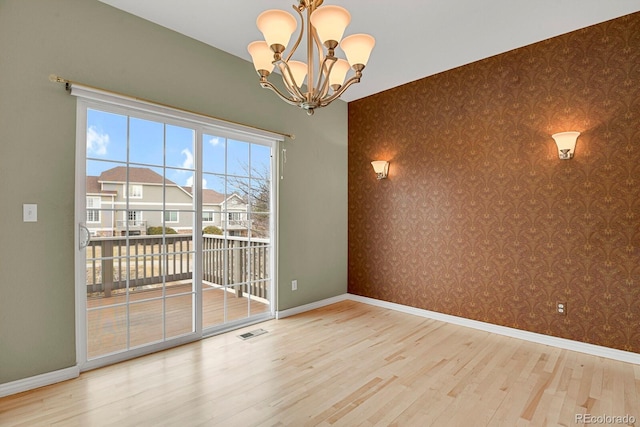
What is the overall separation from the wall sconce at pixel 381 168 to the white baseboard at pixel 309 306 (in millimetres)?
1863

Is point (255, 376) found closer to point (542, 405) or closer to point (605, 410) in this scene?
point (542, 405)

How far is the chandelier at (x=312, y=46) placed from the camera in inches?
67.9

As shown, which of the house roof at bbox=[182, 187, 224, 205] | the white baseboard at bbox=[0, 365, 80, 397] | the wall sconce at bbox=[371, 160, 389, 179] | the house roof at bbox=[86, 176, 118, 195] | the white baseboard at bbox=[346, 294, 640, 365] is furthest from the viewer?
the wall sconce at bbox=[371, 160, 389, 179]

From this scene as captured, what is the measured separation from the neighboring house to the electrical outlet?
3.42 meters

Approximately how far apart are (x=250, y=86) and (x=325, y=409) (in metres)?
3.19

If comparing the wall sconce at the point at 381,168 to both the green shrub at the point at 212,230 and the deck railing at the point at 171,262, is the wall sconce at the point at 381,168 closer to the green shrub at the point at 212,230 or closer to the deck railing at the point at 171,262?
the deck railing at the point at 171,262

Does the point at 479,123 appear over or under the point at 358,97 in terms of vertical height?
under

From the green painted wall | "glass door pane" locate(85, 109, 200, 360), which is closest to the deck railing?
"glass door pane" locate(85, 109, 200, 360)

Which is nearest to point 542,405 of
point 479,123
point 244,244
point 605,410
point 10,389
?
point 605,410

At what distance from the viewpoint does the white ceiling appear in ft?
8.45

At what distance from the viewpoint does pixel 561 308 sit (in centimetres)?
300

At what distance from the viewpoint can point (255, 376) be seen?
245 cm

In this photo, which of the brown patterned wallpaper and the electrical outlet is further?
the electrical outlet

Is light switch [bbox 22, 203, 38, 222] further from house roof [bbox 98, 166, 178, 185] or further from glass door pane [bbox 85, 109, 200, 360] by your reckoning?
house roof [bbox 98, 166, 178, 185]
